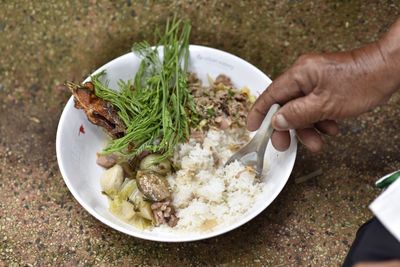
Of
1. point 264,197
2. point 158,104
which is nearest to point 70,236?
point 158,104

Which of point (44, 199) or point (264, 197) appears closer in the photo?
point (264, 197)

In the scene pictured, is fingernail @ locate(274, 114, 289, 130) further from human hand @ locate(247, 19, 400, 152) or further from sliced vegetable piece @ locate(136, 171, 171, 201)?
sliced vegetable piece @ locate(136, 171, 171, 201)

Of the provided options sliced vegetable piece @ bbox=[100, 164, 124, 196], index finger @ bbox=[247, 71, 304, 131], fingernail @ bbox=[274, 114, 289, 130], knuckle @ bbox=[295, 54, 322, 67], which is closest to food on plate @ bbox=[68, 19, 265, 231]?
sliced vegetable piece @ bbox=[100, 164, 124, 196]

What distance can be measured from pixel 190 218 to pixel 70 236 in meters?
0.37

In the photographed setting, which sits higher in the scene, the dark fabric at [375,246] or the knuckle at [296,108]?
the knuckle at [296,108]

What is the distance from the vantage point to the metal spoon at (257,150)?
1.36m

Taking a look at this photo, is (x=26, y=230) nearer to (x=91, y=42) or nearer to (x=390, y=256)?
(x=91, y=42)

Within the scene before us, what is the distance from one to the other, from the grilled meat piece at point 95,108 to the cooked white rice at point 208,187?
0.58 feet

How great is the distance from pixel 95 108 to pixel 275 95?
0.46m

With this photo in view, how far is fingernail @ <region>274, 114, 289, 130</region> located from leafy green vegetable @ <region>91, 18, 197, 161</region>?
309mm

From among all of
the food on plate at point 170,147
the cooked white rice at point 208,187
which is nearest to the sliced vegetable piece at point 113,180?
the food on plate at point 170,147

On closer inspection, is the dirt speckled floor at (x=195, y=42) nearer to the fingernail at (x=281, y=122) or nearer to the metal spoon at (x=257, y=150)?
the metal spoon at (x=257, y=150)

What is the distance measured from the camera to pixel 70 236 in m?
1.54

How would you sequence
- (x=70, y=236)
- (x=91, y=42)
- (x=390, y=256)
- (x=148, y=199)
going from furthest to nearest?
1. (x=91, y=42)
2. (x=70, y=236)
3. (x=148, y=199)
4. (x=390, y=256)
